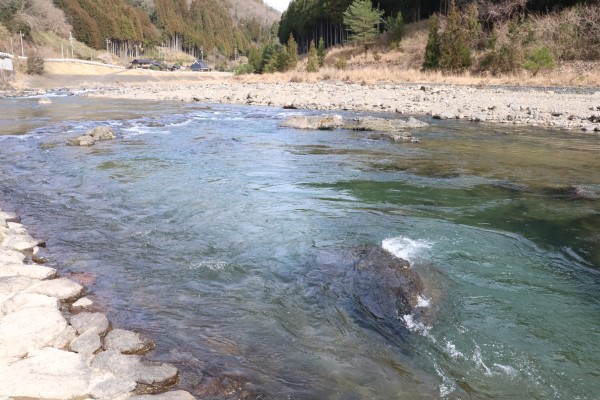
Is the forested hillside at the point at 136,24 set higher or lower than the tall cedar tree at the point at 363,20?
higher

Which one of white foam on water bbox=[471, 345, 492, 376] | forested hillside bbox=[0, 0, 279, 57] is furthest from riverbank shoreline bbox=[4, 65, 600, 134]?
forested hillside bbox=[0, 0, 279, 57]

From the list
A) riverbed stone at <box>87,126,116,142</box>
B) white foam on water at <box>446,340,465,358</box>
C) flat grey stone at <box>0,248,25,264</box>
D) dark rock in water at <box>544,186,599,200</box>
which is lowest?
white foam on water at <box>446,340,465,358</box>

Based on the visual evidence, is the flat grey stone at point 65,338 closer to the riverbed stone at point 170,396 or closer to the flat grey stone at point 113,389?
the flat grey stone at point 113,389

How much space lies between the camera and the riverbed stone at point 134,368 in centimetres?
311

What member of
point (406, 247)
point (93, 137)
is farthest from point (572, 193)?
point (93, 137)

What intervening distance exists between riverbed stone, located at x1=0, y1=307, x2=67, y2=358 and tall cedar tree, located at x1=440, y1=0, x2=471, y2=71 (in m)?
34.5

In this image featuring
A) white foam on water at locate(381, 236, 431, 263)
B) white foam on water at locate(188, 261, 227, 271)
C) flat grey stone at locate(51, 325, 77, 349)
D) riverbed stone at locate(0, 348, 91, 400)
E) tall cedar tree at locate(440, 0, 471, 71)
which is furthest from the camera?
tall cedar tree at locate(440, 0, 471, 71)

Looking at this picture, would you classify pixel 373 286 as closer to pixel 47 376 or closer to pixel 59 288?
pixel 47 376

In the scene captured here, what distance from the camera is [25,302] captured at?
13.1ft

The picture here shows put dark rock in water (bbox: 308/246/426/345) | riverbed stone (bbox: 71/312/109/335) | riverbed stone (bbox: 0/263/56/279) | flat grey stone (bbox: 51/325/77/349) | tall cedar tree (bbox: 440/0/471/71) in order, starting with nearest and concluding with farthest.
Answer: flat grey stone (bbox: 51/325/77/349)
riverbed stone (bbox: 71/312/109/335)
dark rock in water (bbox: 308/246/426/345)
riverbed stone (bbox: 0/263/56/279)
tall cedar tree (bbox: 440/0/471/71)

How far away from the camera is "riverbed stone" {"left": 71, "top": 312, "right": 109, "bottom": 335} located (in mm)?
3678

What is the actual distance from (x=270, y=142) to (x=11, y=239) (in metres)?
8.64

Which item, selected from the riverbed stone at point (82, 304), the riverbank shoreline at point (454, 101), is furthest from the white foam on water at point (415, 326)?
the riverbank shoreline at point (454, 101)

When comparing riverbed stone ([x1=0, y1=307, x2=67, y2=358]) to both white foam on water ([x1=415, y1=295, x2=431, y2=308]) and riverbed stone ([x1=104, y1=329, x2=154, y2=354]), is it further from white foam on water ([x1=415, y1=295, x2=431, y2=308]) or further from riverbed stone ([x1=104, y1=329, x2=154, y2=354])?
white foam on water ([x1=415, y1=295, x2=431, y2=308])
